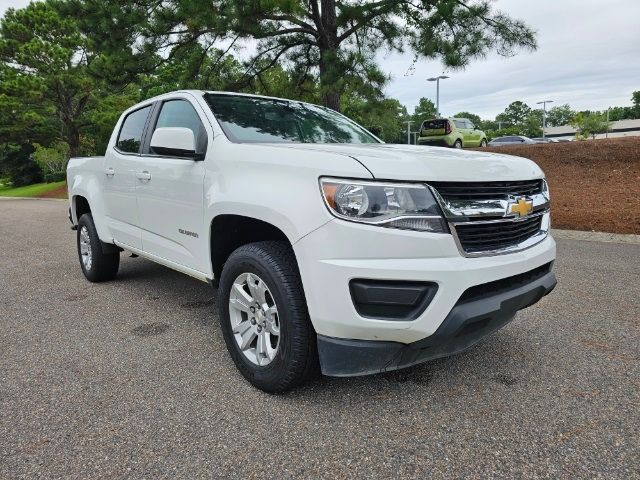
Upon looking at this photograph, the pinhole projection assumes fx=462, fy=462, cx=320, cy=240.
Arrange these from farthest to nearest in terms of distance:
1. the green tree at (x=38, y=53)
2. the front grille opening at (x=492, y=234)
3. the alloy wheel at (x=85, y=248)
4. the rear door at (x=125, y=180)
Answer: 1. the green tree at (x=38, y=53)
2. the alloy wheel at (x=85, y=248)
3. the rear door at (x=125, y=180)
4. the front grille opening at (x=492, y=234)

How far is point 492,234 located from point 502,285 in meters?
0.27

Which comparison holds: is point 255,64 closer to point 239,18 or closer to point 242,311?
A: point 239,18

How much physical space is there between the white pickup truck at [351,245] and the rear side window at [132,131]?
109 centimetres

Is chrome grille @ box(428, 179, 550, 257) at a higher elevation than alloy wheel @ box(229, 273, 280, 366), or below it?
higher

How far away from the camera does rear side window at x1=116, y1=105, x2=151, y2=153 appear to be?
409cm

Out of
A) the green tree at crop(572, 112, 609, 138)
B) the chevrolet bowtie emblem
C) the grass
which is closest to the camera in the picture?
the chevrolet bowtie emblem

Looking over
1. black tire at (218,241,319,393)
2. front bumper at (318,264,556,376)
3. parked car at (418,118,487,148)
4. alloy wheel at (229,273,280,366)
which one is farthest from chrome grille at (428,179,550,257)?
parked car at (418,118,487,148)

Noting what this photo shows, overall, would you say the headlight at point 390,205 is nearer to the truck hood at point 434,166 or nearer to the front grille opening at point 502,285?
the truck hood at point 434,166

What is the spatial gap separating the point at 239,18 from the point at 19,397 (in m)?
7.95

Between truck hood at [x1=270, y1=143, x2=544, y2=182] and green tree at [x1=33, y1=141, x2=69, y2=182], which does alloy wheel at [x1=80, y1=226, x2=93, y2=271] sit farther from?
green tree at [x1=33, y1=141, x2=69, y2=182]

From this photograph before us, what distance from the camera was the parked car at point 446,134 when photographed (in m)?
19.9

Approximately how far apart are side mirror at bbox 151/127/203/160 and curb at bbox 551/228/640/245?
6.27 m

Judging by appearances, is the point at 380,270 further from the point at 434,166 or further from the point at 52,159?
the point at 52,159

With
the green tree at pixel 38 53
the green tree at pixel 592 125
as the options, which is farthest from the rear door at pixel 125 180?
the green tree at pixel 592 125
